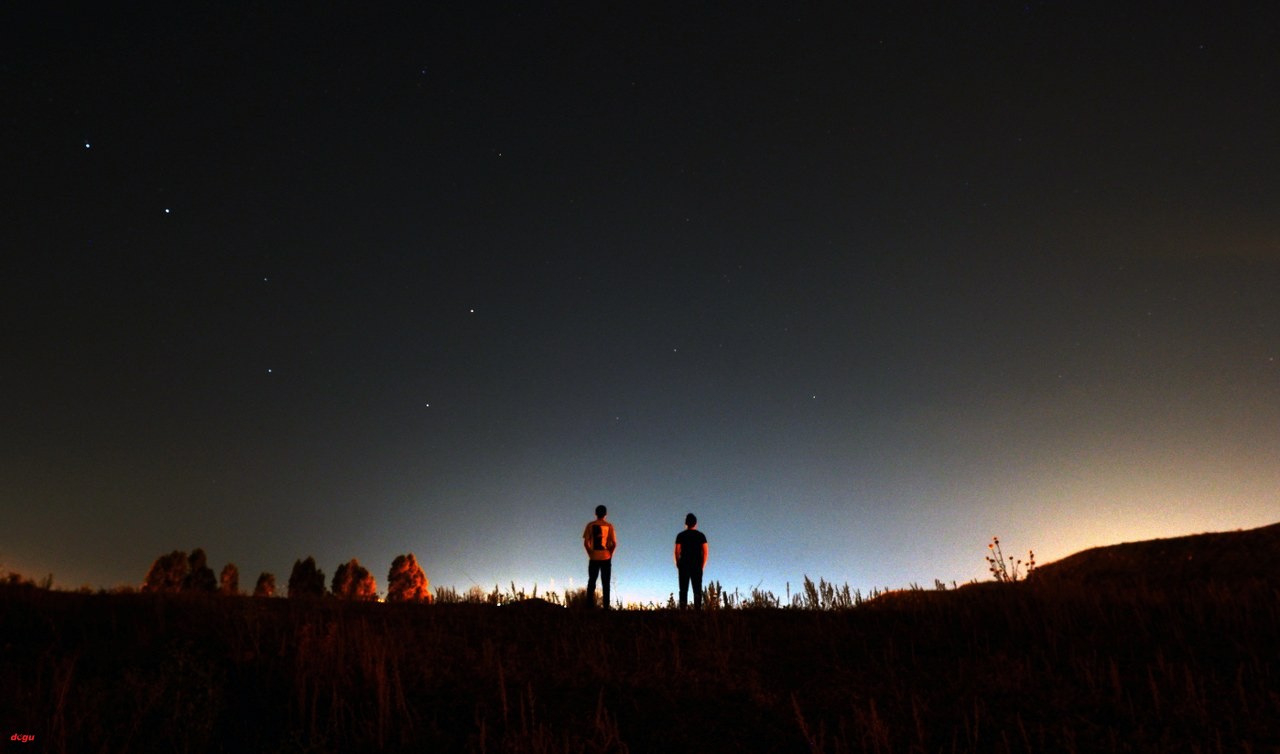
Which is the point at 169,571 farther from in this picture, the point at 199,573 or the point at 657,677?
the point at 657,677

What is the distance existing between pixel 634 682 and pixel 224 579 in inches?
1528

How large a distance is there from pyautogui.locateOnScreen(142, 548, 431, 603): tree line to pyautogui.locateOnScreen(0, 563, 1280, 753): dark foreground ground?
98.1 feet

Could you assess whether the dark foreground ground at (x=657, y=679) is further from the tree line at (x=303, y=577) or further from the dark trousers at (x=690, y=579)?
the tree line at (x=303, y=577)

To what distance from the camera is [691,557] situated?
1497cm

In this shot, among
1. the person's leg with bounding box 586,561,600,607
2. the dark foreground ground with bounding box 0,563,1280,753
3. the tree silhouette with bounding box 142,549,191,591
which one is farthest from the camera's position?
the tree silhouette with bounding box 142,549,191,591

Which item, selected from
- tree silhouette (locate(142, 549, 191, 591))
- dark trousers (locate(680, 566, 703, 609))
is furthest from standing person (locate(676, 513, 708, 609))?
tree silhouette (locate(142, 549, 191, 591))

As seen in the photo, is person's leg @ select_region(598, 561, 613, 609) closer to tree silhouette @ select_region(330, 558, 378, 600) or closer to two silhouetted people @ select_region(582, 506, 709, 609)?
two silhouetted people @ select_region(582, 506, 709, 609)

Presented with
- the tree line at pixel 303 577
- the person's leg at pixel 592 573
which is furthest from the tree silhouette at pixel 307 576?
the person's leg at pixel 592 573

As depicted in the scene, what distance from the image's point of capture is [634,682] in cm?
816

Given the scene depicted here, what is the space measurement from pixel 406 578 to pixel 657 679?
3533cm

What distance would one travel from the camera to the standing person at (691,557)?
1488 centimetres

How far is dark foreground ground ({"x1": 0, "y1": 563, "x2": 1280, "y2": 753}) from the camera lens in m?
6.77

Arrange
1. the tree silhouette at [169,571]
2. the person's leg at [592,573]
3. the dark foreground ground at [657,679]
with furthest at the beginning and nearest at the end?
the tree silhouette at [169,571], the person's leg at [592,573], the dark foreground ground at [657,679]

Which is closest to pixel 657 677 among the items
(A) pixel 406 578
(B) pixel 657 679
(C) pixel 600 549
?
(B) pixel 657 679
